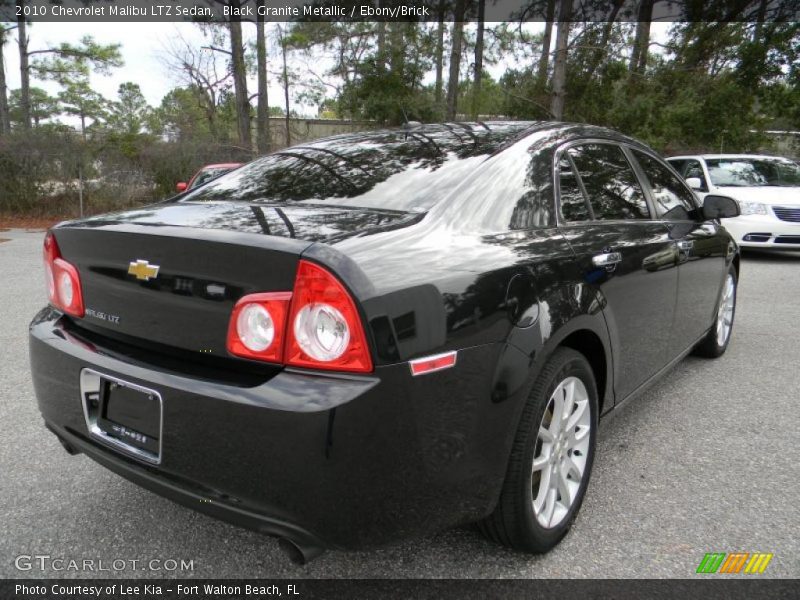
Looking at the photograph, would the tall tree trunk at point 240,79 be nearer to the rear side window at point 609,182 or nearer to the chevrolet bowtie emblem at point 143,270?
the rear side window at point 609,182

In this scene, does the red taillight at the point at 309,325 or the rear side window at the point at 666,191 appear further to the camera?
the rear side window at the point at 666,191

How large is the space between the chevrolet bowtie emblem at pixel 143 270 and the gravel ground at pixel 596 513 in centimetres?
99

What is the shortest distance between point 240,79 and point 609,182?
17.7 m

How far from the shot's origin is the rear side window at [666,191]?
3115 mm

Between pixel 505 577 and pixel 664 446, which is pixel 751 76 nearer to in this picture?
pixel 664 446

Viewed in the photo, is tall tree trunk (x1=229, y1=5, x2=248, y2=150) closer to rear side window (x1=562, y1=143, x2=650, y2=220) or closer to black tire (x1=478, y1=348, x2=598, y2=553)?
rear side window (x1=562, y1=143, x2=650, y2=220)

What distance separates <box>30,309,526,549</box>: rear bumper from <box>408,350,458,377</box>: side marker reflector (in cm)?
2

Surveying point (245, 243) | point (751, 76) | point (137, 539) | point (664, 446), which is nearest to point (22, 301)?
point (137, 539)

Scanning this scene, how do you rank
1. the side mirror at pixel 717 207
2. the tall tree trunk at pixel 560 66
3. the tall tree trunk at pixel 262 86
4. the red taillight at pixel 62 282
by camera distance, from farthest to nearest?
the tall tree trunk at pixel 262 86
the tall tree trunk at pixel 560 66
the side mirror at pixel 717 207
the red taillight at pixel 62 282

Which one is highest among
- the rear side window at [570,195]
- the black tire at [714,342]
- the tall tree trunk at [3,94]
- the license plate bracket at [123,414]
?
the tall tree trunk at [3,94]

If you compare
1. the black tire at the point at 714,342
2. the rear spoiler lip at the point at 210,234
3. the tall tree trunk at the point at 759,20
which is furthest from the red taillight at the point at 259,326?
the tall tree trunk at the point at 759,20

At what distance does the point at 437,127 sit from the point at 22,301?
200 inches

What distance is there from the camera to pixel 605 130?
290 centimetres

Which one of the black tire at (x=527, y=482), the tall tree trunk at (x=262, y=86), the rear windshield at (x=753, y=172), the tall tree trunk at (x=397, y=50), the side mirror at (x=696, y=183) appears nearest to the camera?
the black tire at (x=527, y=482)
